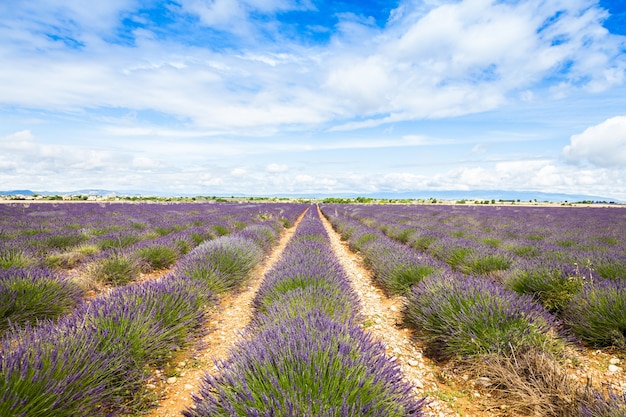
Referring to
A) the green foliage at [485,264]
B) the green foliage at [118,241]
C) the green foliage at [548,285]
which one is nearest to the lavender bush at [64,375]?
the green foliage at [548,285]

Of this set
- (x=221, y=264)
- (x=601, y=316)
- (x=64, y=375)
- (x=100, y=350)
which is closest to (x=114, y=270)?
(x=221, y=264)

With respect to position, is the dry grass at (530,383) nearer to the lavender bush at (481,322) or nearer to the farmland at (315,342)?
the farmland at (315,342)

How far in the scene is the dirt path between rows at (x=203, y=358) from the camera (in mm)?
2680

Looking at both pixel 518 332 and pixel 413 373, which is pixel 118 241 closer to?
pixel 413 373

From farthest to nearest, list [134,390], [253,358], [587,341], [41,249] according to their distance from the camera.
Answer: [41,249]
[587,341]
[134,390]
[253,358]

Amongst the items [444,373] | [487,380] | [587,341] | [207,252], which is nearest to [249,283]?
[207,252]

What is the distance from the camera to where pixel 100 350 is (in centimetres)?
256

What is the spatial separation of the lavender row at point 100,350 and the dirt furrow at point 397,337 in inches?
88.3

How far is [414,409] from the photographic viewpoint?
78.9 inches

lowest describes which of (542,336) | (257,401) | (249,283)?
(249,283)

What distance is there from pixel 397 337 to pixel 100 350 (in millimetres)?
3343

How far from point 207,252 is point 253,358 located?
4684 mm

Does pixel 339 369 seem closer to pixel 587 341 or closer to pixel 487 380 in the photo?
pixel 487 380

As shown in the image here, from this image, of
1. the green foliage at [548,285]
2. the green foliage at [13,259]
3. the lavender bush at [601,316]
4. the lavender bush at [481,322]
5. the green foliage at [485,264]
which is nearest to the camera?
the lavender bush at [481,322]
